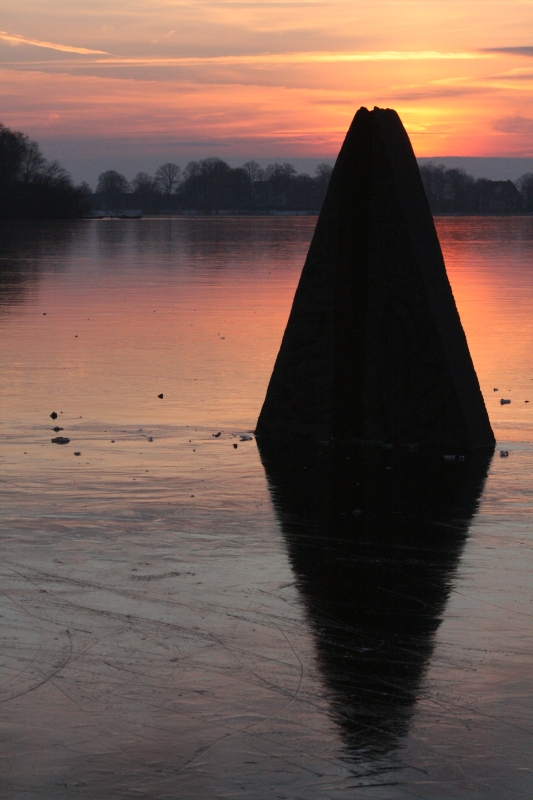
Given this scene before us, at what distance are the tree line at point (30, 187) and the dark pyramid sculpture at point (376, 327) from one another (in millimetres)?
134264

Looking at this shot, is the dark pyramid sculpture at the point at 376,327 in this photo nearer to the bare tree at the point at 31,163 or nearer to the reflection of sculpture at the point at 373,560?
the reflection of sculpture at the point at 373,560

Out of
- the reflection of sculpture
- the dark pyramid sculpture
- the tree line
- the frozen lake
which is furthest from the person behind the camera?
the tree line

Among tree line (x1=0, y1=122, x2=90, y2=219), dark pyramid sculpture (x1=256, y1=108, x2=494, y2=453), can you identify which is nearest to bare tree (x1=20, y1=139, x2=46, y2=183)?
tree line (x1=0, y1=122, x2=90, y2=219)

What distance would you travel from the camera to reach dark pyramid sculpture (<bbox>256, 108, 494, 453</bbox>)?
9.43 metres

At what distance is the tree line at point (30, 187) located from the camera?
14388 cm

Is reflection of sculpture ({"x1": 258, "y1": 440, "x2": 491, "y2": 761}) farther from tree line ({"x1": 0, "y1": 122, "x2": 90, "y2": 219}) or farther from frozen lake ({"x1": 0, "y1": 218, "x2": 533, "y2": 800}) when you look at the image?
tree line ({"x1": 0, "y1": 122, "x2": 90, "y2": 219})

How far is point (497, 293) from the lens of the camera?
25.2 meters

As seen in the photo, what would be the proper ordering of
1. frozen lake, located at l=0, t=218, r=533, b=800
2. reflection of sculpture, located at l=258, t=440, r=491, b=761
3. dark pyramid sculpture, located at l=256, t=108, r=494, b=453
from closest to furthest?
frozen lake, located at l=0, t=218, r=533, b=800 → reflection of sculpture, located at l=258, t=440, r=491, b=761 → dark pyramid sculpture, located at l=256, t=108, r=494, b=453

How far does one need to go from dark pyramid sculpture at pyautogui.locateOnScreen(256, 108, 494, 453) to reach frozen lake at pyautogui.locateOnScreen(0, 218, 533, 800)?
1.84ft

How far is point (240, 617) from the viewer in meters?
5.52

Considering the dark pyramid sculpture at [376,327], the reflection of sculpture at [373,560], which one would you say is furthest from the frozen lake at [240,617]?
the dark pyramid sculpture at [376,327]

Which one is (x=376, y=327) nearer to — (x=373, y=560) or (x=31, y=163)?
(x=373, y=560)

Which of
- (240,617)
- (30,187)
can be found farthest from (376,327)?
(30,187)

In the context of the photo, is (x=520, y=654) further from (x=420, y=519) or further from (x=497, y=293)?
(x=497, y=293)
